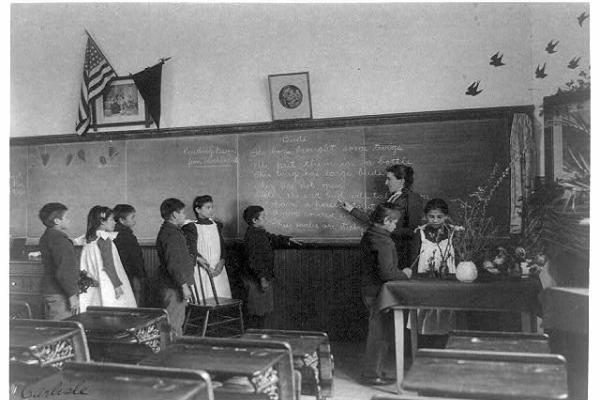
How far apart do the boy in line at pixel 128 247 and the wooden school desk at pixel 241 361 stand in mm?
2656

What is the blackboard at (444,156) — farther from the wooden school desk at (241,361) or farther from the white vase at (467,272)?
the wooden school desk at (241,361)

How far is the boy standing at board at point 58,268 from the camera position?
12.1 feet

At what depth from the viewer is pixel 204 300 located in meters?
4.47

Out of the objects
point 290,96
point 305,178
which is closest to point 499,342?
point 305,178

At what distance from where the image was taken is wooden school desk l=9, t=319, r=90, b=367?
220 centimetres

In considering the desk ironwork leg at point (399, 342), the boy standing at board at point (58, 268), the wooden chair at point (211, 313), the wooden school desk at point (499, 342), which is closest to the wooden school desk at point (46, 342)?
the boy standing at board at point (58, 268)

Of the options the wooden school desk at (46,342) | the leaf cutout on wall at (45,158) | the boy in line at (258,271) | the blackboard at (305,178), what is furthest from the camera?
the leaf cutout on wall at (45,158)

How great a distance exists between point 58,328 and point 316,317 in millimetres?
2838

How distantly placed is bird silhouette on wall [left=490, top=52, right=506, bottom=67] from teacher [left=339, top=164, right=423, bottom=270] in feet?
3.49

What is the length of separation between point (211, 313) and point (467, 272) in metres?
2.60

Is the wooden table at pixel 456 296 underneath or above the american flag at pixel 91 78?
underneath

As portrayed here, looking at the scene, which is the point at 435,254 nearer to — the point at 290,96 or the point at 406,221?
the point at 406,221
